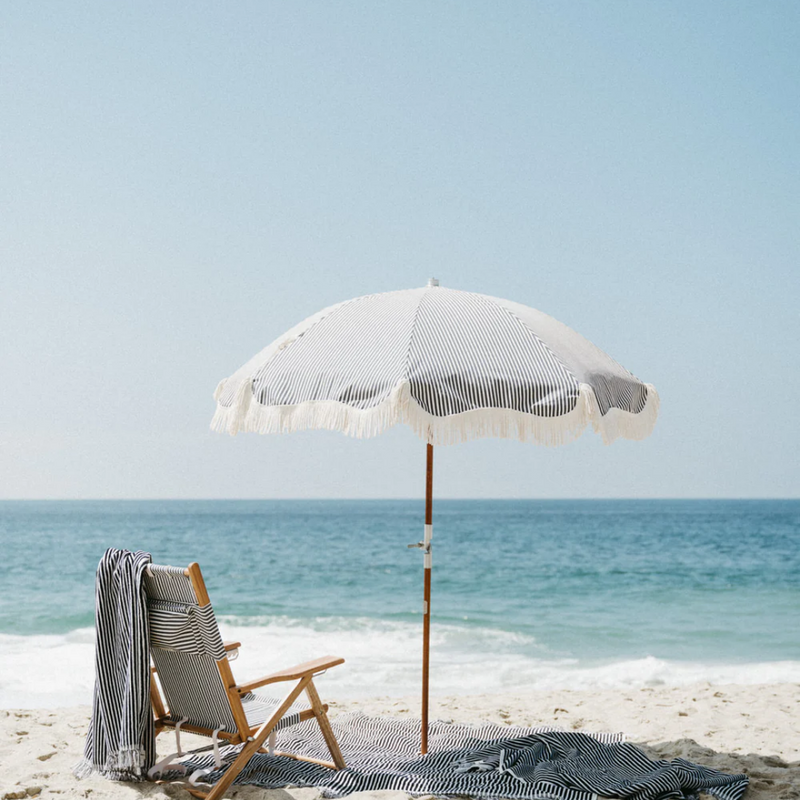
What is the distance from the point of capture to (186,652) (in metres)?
3.09

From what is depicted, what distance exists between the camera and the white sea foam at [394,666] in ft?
22.0

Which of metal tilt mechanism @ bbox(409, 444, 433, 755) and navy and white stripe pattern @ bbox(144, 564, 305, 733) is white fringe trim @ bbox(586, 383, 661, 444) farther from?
navy and white stripe pattern @ bbox(144, 564, 305, 733)

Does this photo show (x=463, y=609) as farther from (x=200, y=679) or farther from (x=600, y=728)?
(x=200, y=679)

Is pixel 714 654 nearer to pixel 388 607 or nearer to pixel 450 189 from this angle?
pixel 388 607

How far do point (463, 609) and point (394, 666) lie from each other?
194 inches

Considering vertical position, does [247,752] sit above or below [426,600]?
below

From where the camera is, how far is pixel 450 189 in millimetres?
19609

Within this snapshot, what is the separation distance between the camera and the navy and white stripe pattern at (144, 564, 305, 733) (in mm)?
3029

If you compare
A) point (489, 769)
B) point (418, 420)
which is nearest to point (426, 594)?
point (489, 769)

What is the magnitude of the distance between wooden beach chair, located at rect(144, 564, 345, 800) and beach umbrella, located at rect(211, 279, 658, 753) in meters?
0.64

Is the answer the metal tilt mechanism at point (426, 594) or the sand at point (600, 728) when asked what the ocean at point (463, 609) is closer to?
the sand at point (600, 728)

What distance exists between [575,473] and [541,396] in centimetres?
4034

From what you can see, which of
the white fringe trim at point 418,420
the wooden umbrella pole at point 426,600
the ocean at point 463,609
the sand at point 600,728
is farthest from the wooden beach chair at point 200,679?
the ocean at point 463,609

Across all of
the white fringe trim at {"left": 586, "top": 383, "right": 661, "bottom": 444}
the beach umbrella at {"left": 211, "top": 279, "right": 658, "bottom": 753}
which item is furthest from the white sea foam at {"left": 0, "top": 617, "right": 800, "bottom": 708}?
the beach umbrella at {"left": 211, "top": 279, "right": 658, "bottom": 753}
